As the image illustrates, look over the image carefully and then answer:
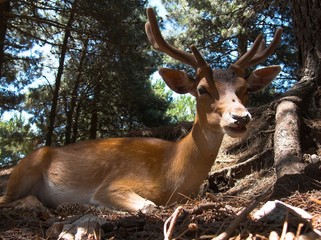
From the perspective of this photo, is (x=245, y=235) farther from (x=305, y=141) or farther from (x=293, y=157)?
(x=305, y=141)

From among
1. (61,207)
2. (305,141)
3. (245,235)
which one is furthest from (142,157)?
(245,235)

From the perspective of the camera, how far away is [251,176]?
612cm

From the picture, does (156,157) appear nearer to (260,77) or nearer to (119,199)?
(119,199)

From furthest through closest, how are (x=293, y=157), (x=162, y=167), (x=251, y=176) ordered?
(x=251, y=176) < (x=162, y=167) < (x=293, y=157)

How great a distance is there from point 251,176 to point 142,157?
1.55 metres

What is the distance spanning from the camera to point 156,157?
228 inches

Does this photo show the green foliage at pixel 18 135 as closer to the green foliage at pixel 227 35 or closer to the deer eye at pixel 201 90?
the green foliage at pixel 227 35

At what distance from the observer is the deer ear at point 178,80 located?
538 cm

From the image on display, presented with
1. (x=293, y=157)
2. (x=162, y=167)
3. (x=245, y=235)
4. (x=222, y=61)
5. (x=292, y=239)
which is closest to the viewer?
(x=292, y=239)

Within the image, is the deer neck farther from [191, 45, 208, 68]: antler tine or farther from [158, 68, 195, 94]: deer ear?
[191, 45, 208, 68]: antler tine

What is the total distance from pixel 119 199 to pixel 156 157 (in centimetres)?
80

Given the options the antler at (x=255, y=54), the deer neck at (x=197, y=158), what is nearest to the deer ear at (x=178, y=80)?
the deer neck at (x=197, y=158)

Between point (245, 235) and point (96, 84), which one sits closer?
point (245, 235)

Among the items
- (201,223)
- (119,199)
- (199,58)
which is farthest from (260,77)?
(201,223)
